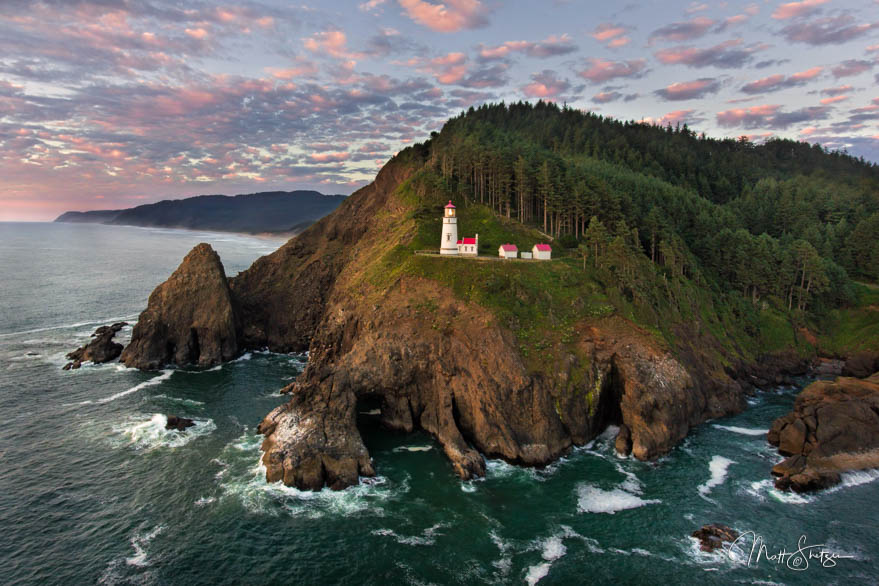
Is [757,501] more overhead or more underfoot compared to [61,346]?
more underfoot

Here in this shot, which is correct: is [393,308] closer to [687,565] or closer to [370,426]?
[370,426]

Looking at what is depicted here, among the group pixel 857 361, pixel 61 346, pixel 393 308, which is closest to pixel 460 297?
pixel 393 308

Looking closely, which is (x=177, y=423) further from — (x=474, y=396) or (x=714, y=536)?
(x=714, y=536)

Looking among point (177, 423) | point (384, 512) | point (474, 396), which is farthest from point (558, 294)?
point (177, 423)

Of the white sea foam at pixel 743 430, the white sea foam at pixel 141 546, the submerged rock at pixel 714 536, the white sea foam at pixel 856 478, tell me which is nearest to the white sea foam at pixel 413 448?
the white sea foam at pixel 141 546

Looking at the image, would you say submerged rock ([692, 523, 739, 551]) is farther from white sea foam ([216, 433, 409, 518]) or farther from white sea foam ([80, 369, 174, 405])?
white sea foam ([80, 369, 174, 405])

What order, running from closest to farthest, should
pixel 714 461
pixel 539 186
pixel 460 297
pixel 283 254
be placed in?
pixel 714 461, pixel 460 297, pixel 539 186, pixel 283 254

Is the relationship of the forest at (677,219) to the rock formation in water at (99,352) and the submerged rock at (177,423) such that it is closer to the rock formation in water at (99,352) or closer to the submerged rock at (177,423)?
the submerged rock at (177,423)
